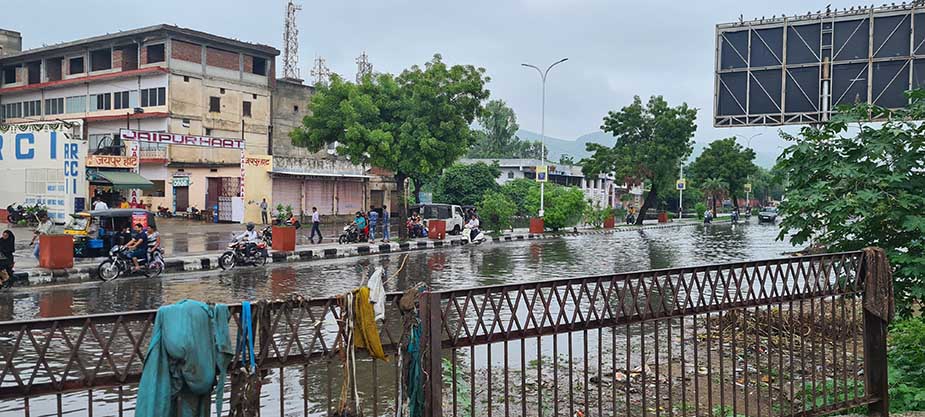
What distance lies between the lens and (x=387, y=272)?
1994cm

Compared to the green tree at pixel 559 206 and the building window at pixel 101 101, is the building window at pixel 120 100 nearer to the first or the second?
the building window at pixel 101 101

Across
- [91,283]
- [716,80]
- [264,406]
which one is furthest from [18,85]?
[264,406]

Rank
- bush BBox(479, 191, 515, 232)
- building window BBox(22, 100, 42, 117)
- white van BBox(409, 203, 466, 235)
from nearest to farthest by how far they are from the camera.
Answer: bush BBox(479, 191, 515, 232) < white van BBox(409, 203, 466, 235) < building window BBox(22, 100, 42, 117)

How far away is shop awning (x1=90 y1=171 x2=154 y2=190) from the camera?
34844mm

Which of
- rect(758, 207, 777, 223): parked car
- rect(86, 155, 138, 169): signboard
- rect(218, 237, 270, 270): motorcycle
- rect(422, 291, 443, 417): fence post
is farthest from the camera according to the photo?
rect(758, 207, 777, 223): parked car

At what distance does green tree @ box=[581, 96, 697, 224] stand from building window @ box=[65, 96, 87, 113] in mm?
37424

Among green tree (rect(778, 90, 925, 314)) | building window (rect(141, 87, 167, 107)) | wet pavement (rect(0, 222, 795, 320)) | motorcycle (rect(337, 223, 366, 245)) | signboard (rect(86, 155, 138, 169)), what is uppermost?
building window (rect(141, 87, 167, 107))

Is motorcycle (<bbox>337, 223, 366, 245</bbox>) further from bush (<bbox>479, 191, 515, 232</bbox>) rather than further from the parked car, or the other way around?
the parked car

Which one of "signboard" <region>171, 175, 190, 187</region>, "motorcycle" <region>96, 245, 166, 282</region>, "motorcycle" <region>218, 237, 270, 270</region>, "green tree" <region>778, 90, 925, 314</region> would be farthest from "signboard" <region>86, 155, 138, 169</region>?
"green tree" <region>778, 90, 925, 314</region>

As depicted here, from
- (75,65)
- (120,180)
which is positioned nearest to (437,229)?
(120,180)

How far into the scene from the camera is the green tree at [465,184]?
161ft

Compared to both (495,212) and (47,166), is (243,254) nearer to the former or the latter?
(47,166)

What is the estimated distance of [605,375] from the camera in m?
8.54

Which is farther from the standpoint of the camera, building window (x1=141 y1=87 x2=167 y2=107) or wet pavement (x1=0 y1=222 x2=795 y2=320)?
building window (x1=141 y1=87 x2=167 y2=107)
